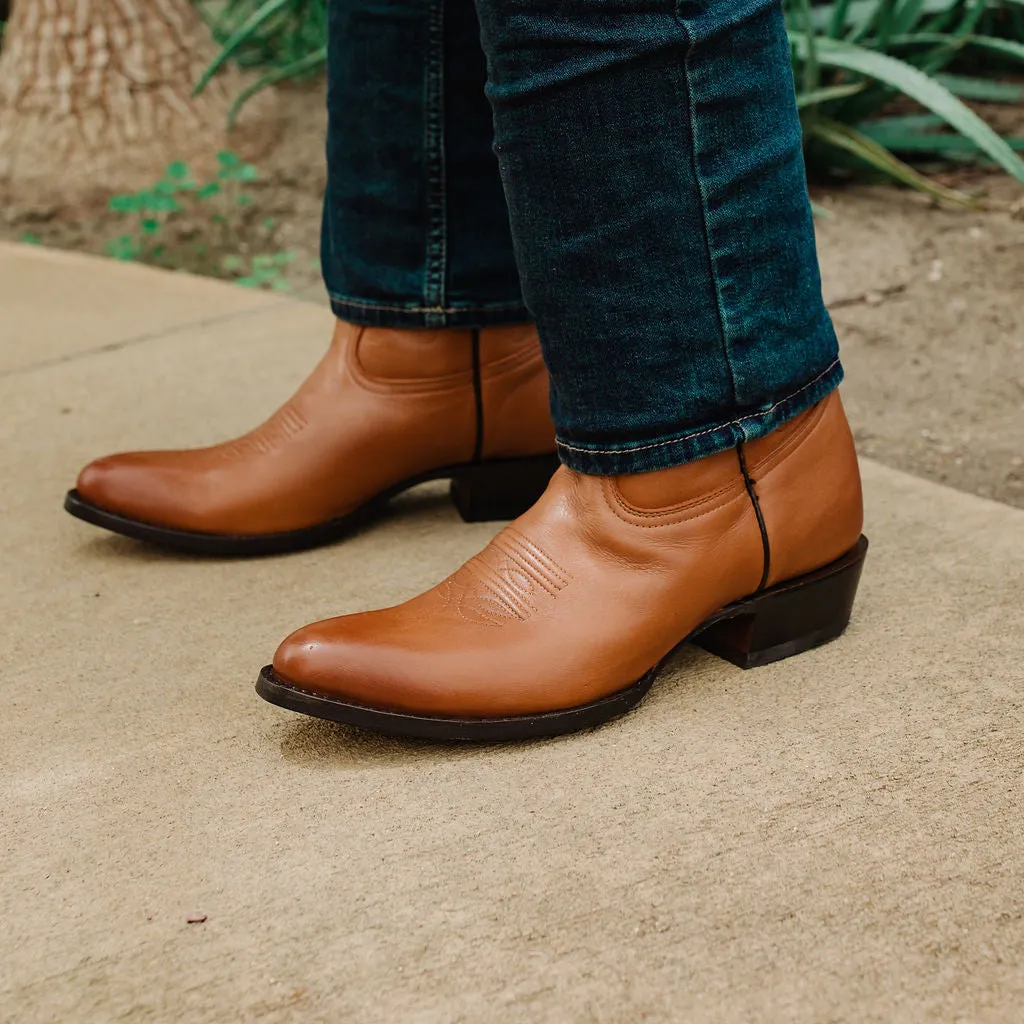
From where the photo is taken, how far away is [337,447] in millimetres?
1339

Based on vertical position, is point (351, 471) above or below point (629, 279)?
below

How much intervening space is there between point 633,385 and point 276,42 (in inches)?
132

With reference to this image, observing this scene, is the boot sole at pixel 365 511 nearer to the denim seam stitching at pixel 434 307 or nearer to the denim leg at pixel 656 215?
the denim seam stitching at pixel 434 307

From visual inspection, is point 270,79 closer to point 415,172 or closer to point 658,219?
point 415,172

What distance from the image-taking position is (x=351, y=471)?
4.45 feet

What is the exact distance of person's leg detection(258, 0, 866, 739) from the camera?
2.93 feet

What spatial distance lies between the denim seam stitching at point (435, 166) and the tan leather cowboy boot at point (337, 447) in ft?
0.19

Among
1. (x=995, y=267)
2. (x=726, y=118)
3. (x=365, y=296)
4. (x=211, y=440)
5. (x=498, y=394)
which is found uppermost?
(x=726, y=118)

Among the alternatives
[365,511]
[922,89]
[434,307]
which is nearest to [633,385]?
[434,307]

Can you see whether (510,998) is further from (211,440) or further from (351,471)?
(211,440)

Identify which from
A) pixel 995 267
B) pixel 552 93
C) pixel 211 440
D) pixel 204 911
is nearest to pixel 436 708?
pixel 204 911

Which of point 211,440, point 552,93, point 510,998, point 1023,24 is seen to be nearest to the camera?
point 510,998

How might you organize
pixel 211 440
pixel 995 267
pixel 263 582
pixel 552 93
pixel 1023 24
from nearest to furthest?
pixel 552 93
pixel 263 582
pixel 211 440
pixel 995 267
pixel 1023 24

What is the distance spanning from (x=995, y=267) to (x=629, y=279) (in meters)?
1.54
